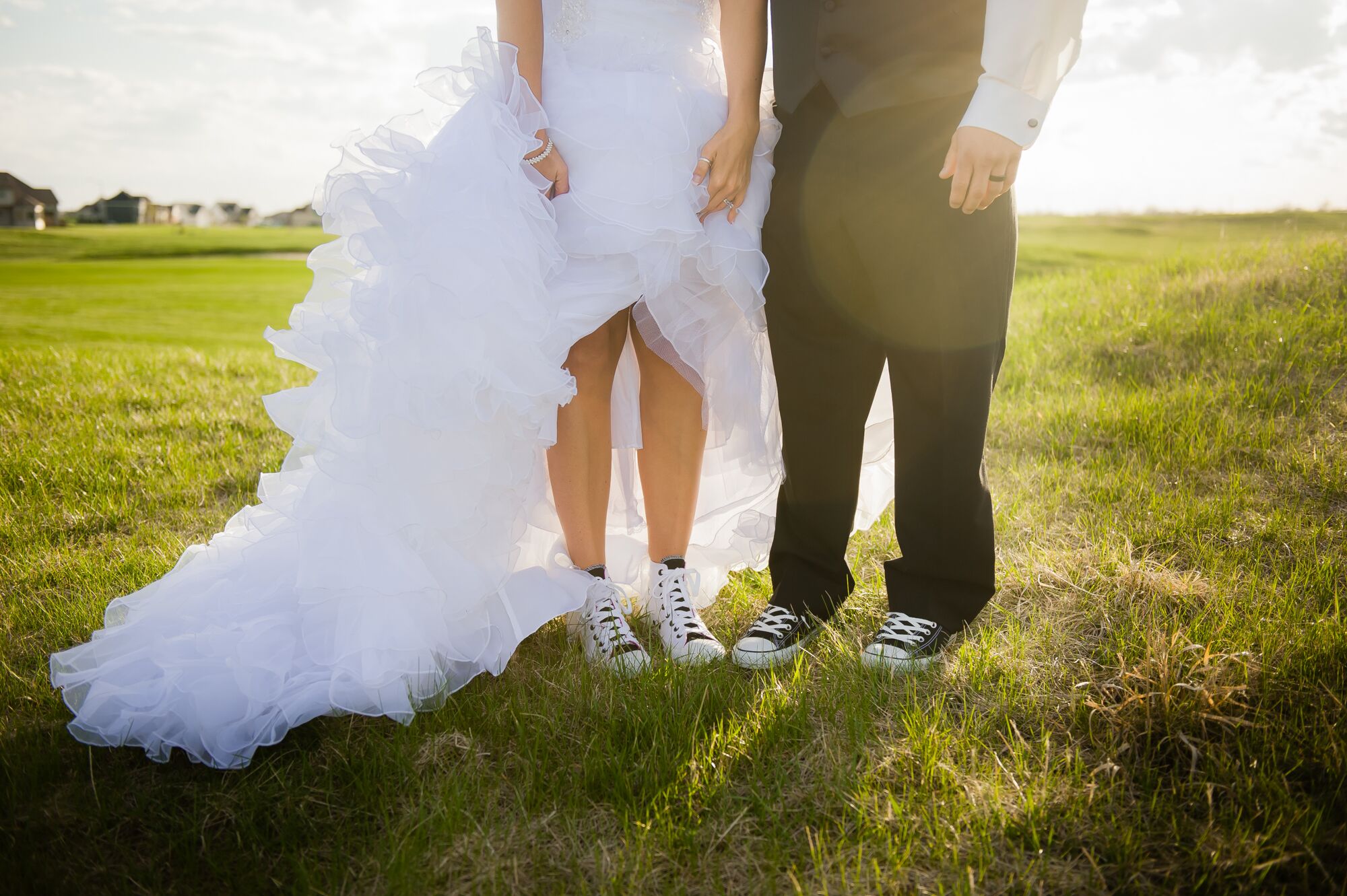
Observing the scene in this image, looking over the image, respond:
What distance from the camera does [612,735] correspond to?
1.76 m

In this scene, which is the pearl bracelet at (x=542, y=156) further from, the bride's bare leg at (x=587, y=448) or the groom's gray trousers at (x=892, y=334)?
the groom's gray trousers at (x=892, y=334)

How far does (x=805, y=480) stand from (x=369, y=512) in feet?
4.00

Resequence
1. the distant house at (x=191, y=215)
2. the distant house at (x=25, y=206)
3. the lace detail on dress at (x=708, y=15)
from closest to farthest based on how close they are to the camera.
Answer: the lace detail on dress at (x=708, y=15)
the distant house at (x=25, y=206)
the distant house at (x=191, y=215)

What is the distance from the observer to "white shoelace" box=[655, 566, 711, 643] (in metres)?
2.25

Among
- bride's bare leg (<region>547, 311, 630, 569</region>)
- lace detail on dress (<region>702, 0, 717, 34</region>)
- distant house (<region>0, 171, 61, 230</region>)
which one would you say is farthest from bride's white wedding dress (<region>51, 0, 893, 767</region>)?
distant house (<region>0, 171, 61, 230</region>)

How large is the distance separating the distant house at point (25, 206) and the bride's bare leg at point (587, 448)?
1330 inches

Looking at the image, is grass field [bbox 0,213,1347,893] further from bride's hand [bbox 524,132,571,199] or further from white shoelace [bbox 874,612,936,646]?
bride's hand [bbox 524,132,571,199]

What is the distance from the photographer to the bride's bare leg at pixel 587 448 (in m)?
2.20

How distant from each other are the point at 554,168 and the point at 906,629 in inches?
61.2

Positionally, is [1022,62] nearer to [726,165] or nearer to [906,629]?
[726,165]

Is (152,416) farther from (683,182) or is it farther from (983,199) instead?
(983,199)

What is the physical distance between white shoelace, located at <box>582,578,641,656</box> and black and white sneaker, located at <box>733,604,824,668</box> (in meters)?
0.30

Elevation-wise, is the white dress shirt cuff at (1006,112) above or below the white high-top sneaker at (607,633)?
above

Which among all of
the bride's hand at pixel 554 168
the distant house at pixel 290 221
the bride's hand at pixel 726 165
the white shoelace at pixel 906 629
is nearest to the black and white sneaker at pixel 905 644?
the white shoelace at pixel 906 629
